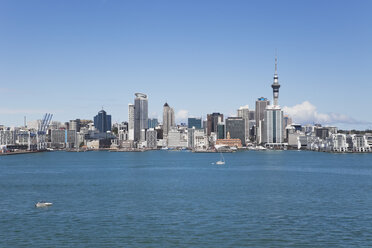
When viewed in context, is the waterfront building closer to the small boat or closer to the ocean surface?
the ocean surface

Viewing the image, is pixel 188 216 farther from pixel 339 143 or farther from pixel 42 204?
pixel 339 143

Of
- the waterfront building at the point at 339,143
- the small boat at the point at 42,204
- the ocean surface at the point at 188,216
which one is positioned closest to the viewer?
the ocean surface at the point at 188,216

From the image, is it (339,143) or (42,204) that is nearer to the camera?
(42,204)

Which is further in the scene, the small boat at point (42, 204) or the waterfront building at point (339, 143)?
the waterfront building at point (339, 143)

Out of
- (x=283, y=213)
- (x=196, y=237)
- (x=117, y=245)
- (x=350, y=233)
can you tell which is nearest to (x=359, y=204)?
(x=283, y=213)

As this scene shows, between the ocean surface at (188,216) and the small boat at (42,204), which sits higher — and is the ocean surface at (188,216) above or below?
below

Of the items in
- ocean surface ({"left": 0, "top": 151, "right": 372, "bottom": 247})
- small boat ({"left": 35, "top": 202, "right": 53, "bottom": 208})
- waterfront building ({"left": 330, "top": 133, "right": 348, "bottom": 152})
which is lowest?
ocean surface ({"left": 0, "top": 151, "right": 372, "bottom": 247})

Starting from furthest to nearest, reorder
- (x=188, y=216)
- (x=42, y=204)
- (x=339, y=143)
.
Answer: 1. (x=339, y=143)
2. (x=42, y=204)
3. (x=188, y=216)

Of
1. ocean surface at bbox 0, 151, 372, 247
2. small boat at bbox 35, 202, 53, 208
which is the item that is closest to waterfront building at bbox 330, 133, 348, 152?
ocean surface at bbox 0, 151, 372, 247

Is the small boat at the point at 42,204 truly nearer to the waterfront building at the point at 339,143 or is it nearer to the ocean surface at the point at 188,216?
the ocean surface at the point at 188,216

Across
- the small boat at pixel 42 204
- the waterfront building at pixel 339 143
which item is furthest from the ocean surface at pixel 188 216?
the waterfront building at pixel 339 143

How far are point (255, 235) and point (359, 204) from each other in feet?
48.3

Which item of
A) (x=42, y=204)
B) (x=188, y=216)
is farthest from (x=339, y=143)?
(x=42, y=204)

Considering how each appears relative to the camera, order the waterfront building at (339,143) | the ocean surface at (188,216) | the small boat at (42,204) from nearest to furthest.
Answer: the ocean surface at (188,216) < the small boat at (42,204) < the waterfront building at (339,143)
